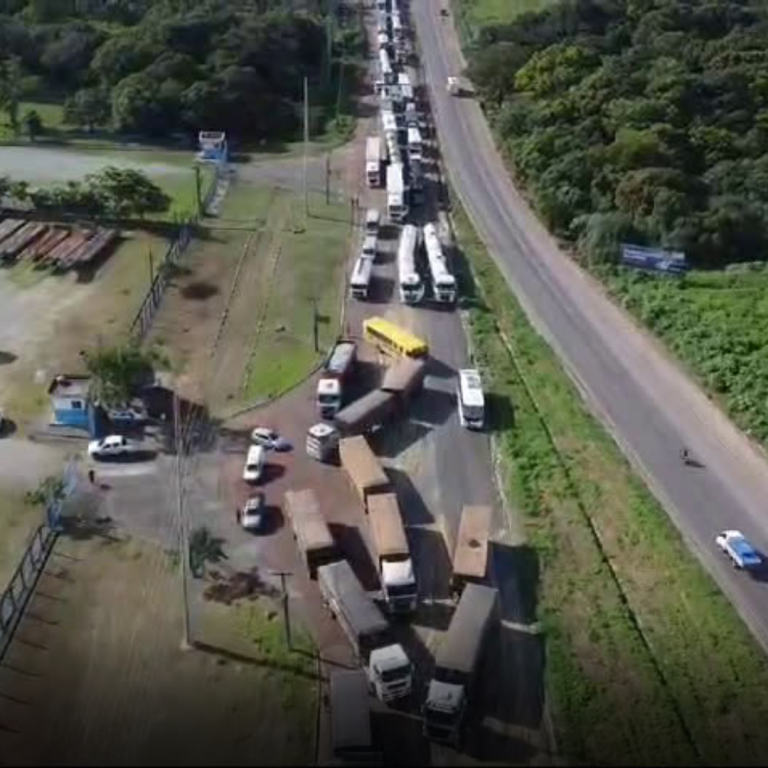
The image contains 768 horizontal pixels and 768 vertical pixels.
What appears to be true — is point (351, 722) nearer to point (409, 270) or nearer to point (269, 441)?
point (269, 441)

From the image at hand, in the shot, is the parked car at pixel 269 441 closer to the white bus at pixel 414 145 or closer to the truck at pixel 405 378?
the truck at pixel 405 378

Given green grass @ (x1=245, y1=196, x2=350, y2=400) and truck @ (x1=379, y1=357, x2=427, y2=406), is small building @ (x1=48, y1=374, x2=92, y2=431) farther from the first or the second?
truck @ (x1=379, y1=357, x2=427, y2=406)

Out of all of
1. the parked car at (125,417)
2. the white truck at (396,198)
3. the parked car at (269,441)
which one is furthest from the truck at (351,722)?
the white truck at (396,198)

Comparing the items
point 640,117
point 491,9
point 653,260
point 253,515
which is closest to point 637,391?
point 653,260

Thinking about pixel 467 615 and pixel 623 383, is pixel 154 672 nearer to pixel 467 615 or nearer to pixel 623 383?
pixel 467 615

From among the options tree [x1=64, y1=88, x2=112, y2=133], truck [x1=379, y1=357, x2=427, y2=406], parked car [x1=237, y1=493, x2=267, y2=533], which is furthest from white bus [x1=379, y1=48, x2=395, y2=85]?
parked car [x1=237, y1=493, x2=267, y2=533]

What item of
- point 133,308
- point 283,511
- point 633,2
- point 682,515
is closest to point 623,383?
point 682,515
